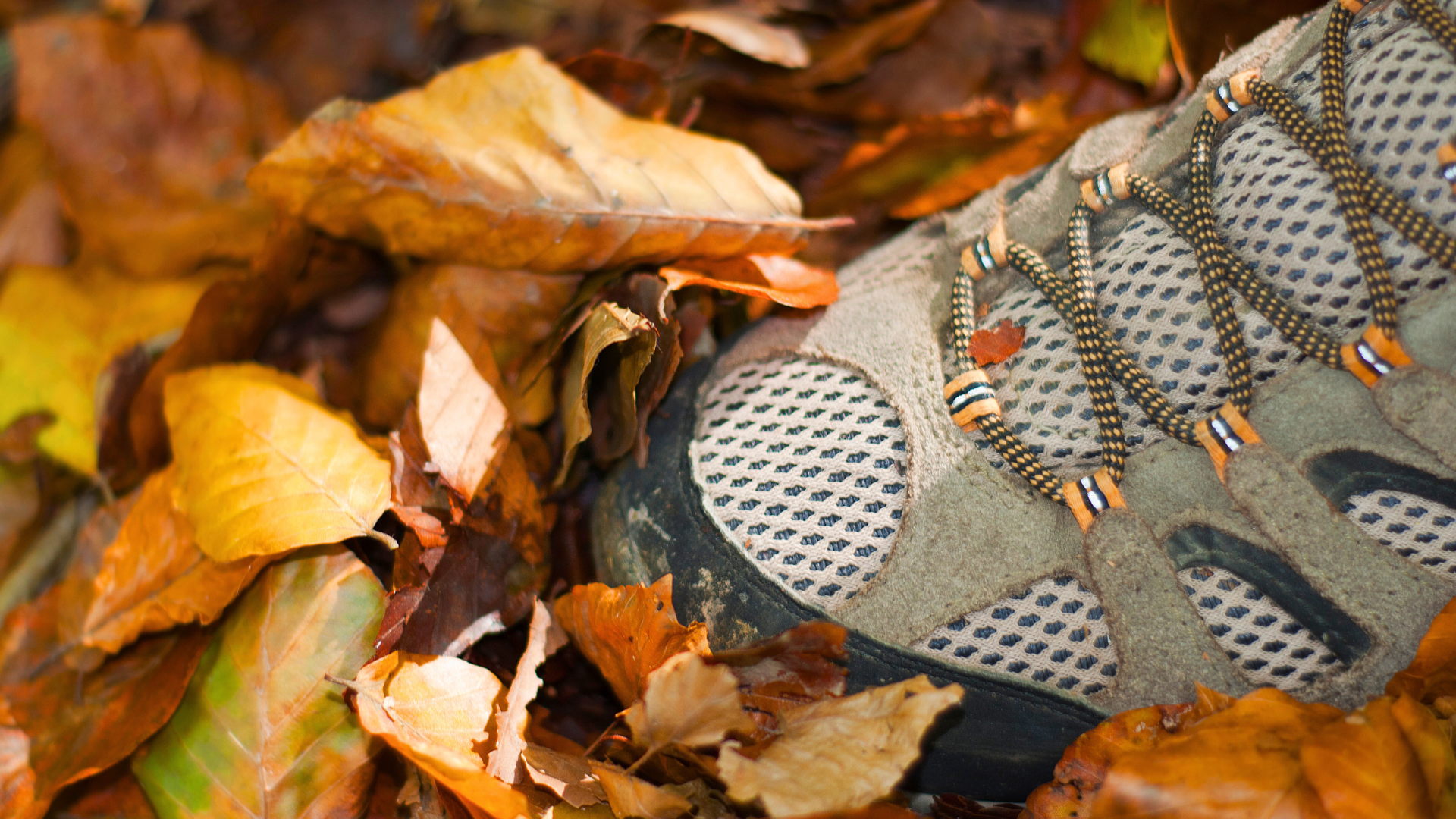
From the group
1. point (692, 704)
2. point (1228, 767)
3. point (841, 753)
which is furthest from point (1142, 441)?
point (692, 704)

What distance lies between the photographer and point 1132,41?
5.82ft

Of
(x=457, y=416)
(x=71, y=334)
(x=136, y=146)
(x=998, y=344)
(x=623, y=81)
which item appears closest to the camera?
(x=998, y=344)

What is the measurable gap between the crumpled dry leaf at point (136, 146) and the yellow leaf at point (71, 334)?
0.07m

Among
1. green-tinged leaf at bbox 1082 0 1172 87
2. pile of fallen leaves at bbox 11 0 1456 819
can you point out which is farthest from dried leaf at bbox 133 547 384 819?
green-tinged leaf at bbox 1082 0 1172 87

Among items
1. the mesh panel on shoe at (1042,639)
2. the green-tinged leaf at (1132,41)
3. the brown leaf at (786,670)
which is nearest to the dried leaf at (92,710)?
the brown leaf at (786,670)

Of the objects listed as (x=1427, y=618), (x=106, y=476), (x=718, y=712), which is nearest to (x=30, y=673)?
(x=106, y=476)

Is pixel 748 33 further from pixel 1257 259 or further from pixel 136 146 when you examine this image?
pixel 136 146

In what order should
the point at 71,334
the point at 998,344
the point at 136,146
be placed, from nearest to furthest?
the point at 998,344 < the point at 71,334 < the point at 136,146

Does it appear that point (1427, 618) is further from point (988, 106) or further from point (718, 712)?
point (988, 106)

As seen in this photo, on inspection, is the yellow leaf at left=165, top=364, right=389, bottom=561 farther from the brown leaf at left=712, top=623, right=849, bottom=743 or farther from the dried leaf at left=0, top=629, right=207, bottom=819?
the brown leaf at left=712, top=623, right=849, bottom=743

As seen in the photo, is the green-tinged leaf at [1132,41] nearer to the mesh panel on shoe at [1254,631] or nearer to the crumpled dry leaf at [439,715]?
the mesh panel on shoe at [1254,631]

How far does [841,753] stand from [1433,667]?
663 mm

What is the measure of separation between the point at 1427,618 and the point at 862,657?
2.01 feet

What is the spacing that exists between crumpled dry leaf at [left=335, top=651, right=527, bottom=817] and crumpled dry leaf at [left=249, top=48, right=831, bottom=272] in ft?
2.06
